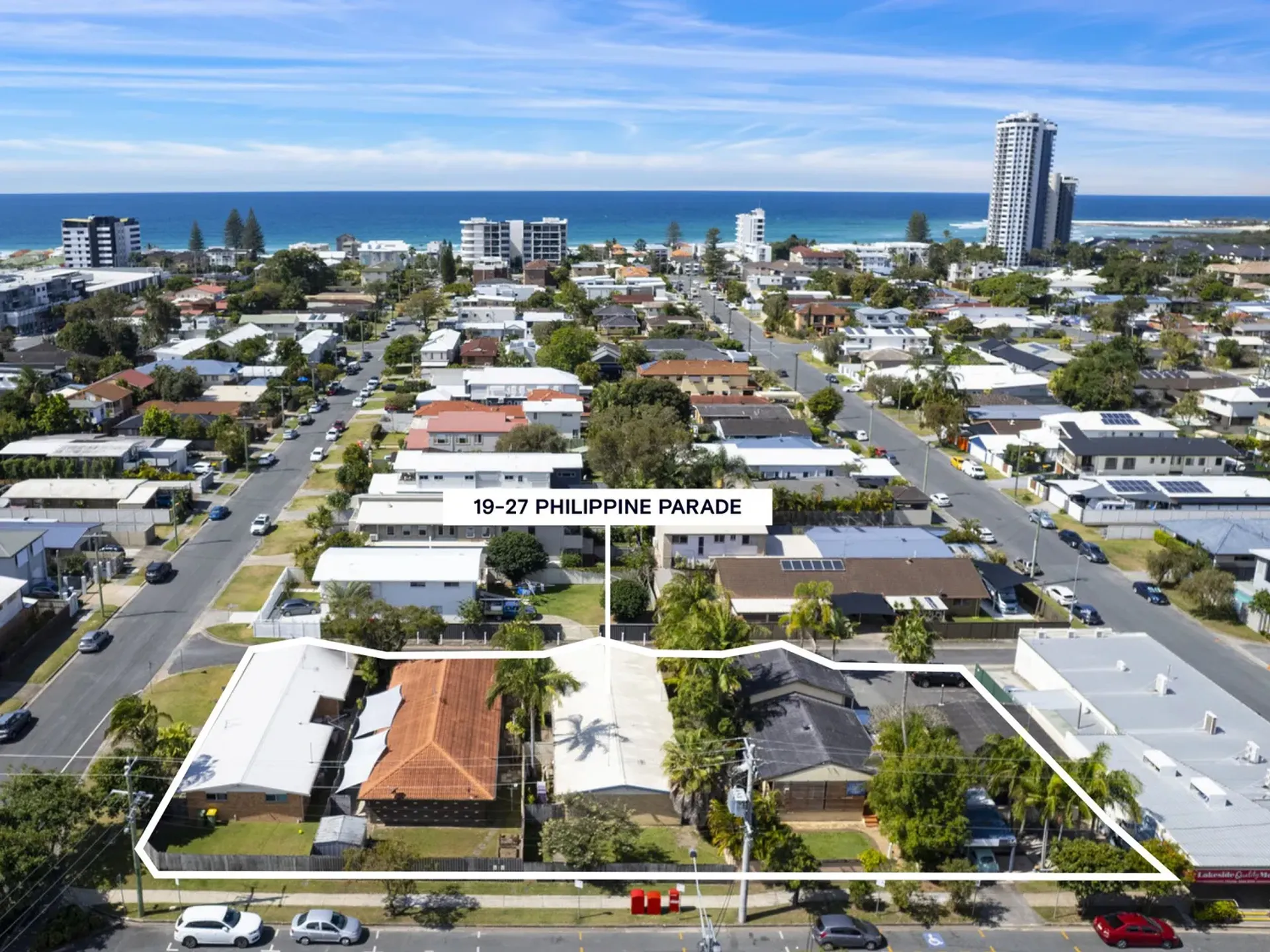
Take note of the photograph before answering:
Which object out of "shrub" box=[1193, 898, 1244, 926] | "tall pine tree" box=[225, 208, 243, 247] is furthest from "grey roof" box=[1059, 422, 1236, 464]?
"tall pine tree" box=[225, 208, 243, 247]

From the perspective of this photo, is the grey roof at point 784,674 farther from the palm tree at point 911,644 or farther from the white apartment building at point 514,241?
the white apartment building at point 514,241

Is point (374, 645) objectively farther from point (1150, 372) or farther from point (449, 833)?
point (1150, 372)

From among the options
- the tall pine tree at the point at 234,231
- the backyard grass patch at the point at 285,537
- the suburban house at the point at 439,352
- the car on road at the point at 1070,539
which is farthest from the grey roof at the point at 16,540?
the tall pine tree at the point at 234,231

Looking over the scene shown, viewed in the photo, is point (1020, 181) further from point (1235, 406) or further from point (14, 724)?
point (14, 724)

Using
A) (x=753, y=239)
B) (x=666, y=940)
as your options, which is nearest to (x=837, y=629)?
(x=666, y=940)

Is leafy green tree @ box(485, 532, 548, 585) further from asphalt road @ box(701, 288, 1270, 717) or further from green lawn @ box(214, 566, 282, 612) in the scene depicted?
asphalt road @ box(701, 288, 1270, 717)

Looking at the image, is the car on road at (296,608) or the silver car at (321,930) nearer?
the silver car at (321,930)
